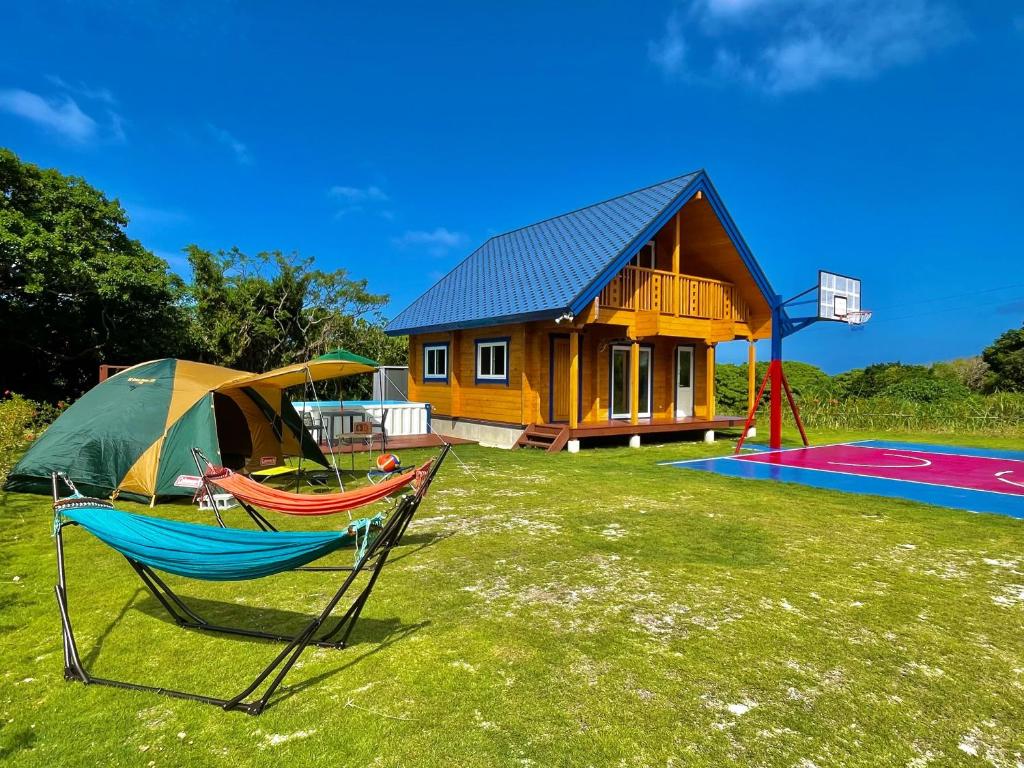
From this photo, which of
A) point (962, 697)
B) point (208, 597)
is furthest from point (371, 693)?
point (962, 697)

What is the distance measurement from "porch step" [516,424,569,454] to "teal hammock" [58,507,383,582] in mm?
9360

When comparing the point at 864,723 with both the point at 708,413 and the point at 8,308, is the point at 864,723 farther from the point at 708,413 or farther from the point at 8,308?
the point at 8,308

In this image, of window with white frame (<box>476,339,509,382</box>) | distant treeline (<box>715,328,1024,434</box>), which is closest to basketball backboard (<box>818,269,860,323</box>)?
window with white frame (<box>476,339,509,382</box>)

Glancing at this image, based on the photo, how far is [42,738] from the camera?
8.16ft

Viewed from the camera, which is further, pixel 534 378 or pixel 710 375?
pixel 710 375

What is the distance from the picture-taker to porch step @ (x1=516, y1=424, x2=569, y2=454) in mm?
12344

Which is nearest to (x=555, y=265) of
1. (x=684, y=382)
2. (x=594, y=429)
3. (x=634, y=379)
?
(x=634, y=379)

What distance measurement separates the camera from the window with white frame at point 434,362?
16.4 m

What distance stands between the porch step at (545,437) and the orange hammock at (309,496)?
8.17m

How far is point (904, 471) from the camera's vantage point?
10.1 m

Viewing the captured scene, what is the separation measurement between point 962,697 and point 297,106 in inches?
973

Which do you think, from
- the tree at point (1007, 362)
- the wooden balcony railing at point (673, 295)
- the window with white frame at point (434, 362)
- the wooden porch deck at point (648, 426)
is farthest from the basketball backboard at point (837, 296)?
the tree at point (1007, 362)

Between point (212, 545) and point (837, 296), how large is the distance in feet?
44.9

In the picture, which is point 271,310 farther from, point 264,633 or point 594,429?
point 264,633
